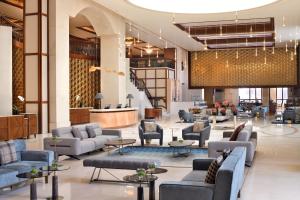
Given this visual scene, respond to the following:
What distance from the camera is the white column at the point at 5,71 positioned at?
11.5m

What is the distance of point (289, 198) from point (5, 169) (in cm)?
383

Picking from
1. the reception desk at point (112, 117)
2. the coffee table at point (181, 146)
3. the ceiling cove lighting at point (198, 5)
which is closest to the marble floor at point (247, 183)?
the coffee table at point (181, 146)

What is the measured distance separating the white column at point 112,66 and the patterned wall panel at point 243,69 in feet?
38.2

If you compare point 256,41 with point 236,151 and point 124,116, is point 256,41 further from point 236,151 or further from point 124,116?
point 236,151

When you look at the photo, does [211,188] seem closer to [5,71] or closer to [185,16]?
[5,71]

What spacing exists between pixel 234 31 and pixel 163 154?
507 inches

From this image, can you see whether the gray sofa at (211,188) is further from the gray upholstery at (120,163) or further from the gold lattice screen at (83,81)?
the gold lattice screen at (83,81)

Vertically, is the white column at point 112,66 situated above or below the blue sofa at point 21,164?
above

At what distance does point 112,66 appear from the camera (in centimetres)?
1773

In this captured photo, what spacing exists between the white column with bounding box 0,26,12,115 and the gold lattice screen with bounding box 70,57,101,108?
6982 millimetres

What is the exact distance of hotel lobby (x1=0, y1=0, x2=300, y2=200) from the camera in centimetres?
541

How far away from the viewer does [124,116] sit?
632 inches

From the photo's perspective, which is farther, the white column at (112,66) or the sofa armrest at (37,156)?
the white column at (112,66)

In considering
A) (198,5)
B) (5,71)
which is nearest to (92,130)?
(5,71)
